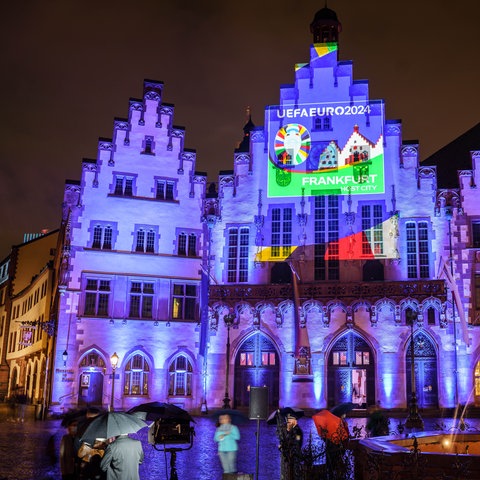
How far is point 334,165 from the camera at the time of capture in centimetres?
3806

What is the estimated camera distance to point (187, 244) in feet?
127

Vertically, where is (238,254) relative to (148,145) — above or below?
below

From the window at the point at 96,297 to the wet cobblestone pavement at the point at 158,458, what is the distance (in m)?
9.89

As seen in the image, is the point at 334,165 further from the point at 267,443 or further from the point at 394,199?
the point at 267,443

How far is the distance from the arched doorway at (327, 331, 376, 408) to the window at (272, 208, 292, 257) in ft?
19.1

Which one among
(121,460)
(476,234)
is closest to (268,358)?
(476,234)

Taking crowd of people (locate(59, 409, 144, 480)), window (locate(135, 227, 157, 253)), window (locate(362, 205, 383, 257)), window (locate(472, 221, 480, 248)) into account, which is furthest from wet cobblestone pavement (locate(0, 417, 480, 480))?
window (locate(135, 227, 157, 253))

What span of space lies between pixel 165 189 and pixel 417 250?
48.5 feet

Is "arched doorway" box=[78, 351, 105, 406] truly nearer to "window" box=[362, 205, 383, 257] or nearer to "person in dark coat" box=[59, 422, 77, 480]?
"window" box=[362, 205, 383, 257]

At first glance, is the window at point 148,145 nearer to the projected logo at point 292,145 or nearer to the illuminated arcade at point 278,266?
the illuminated arcade at point 278,266

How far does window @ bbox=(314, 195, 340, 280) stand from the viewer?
3684cm

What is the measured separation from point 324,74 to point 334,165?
228 inches

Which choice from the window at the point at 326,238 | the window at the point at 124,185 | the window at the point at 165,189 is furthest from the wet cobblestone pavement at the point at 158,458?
the window at the point at 165,189

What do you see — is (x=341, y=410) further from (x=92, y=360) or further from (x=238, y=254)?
(x=92, y=360)
